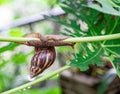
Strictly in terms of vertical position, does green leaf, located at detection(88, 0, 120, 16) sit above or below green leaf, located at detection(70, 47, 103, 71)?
above

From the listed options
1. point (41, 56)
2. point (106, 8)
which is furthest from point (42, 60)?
point (106, 8)

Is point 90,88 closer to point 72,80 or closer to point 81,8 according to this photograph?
point 72,80

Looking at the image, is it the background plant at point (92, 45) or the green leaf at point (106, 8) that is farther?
the background plant at point (92, 45)

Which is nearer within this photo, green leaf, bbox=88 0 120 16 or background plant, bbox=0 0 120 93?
green leaf, bbox=88 0 120 16

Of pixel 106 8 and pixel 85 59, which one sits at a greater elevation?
pixel 106 8

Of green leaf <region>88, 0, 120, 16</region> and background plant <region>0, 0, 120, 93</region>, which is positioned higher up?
green leaf <region>88, 0, 120, 16</region>

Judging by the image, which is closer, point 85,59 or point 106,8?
point 106,8

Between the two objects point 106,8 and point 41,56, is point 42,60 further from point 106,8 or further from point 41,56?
point 106,8

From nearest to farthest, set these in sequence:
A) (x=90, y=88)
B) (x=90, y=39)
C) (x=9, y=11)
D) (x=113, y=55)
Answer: (x=90, y=39)
(x=113, y=55)
(x=90, y=88)
(x=9, y=11)

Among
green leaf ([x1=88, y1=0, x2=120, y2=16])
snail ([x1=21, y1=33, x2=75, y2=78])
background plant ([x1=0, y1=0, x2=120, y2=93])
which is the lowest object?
background plant ([x1=0, y1=0, x2=120, y2=93])

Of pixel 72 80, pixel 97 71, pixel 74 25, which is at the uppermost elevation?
pixel 74 25

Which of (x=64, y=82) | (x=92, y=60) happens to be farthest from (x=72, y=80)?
(x=92, y=60)
